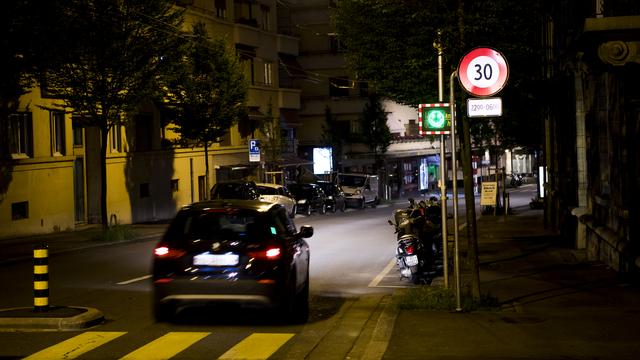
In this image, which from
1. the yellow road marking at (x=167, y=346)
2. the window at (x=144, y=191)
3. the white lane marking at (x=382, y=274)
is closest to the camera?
the yellow road marking at (x=167, y=346)

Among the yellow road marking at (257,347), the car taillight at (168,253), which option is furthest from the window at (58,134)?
the yellow road marking at (257,347)

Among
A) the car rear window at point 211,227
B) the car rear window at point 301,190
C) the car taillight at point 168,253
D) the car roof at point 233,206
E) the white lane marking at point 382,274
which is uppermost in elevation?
the car roof at point 233,206

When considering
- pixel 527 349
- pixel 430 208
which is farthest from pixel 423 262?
pixel 527 349

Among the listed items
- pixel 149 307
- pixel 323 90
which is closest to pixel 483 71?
pixel 149 307

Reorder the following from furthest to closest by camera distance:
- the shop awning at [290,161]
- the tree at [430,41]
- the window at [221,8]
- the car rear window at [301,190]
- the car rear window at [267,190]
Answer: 1. the shop awning at [290,161]
2. the window at [221,8]
3. the car rear window at [301,190]
4. the car rear window at [267,190]
5. the tree at [430,41]

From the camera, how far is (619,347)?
33.6ft

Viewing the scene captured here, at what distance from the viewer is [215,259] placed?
1152 cm

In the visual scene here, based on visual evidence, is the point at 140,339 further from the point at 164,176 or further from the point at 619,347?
the point at 164,176

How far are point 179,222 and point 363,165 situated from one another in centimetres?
6027

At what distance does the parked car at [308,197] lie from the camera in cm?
4478

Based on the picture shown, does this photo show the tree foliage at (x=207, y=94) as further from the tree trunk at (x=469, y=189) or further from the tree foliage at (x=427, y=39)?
the tree trunk at (x=469, y=189)

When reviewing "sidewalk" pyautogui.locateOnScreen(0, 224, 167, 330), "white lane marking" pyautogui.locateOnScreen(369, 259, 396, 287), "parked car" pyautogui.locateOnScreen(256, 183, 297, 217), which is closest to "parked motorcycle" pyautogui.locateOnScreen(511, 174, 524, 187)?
"parked car" pyautogui.locateOnScreen(256, 183, 297, 217)

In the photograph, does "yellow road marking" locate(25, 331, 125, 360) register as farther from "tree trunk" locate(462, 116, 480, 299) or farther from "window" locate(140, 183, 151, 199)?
"window" locate(140, 183, 151, 199)

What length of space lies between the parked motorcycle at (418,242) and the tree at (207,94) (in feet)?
66.4
